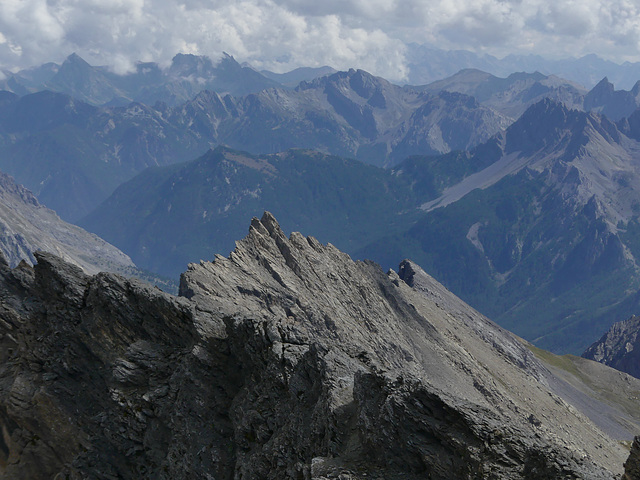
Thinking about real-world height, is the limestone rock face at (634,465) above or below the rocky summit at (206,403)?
above

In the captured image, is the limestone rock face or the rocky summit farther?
the rocky summit

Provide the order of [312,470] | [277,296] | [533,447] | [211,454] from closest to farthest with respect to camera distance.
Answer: [533,447], [312,470], [211,454], [277,296]

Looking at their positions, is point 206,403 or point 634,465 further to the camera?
point 206,403

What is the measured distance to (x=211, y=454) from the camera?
1542 inches

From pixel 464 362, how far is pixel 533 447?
106m

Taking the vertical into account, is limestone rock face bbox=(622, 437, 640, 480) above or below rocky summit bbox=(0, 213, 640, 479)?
above

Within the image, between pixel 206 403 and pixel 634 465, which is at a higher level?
pixel 634 465

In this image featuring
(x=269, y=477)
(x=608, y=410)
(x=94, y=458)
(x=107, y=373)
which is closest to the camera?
(x=269, y=477)

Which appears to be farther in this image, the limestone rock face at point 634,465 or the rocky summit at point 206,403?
the rocky summit at point 206,403

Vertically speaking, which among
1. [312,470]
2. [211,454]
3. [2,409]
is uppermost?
[312,470]

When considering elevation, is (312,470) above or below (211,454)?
above

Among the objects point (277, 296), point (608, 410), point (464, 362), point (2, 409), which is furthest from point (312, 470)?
point (608, 410)

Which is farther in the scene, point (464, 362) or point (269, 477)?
point (464, 362)

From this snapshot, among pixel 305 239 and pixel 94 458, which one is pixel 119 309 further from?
pixel 305 239
